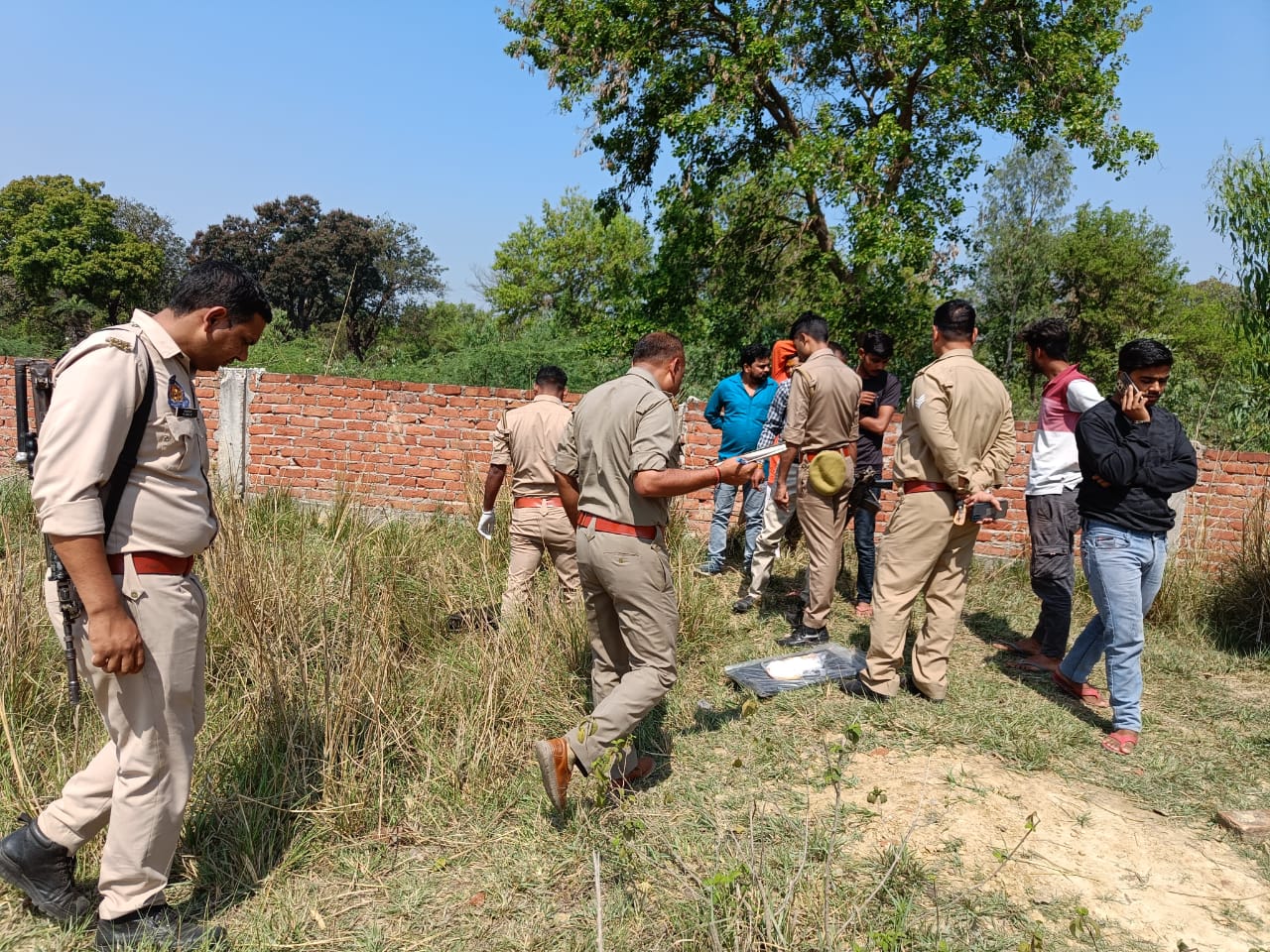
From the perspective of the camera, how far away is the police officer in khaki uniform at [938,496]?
4121 millimetres

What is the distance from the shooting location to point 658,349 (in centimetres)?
354

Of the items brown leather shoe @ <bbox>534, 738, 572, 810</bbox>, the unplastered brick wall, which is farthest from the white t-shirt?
brown leather shoe @ <bbox>534, 738, 572, 810</bbox>

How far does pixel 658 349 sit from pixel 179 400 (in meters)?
1.84

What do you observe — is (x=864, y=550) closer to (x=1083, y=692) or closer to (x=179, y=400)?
(x=1083, y=692)

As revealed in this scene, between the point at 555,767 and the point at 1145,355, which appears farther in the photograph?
the point at 1145,355

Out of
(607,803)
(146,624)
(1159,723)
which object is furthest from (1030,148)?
(146,624)

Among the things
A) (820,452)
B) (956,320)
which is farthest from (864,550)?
(956,320)

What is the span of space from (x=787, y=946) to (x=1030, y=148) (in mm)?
13421

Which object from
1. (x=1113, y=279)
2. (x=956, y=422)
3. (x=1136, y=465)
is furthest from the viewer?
(x=1113, y=279)

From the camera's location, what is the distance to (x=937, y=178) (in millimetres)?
12555

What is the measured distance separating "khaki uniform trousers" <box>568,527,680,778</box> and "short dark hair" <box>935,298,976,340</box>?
200 cm

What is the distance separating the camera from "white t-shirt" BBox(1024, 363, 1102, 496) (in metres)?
4.78

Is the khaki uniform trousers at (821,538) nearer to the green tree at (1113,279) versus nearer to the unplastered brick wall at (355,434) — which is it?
the unplastered brick wall at (355,434)

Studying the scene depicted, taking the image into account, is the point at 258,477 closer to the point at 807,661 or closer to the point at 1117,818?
the point at 807,661
